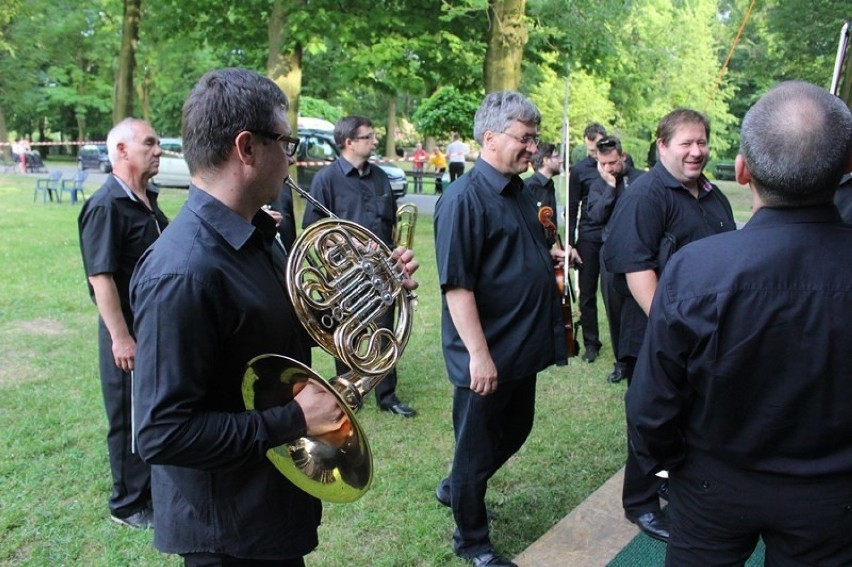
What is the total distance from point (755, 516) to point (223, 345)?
1.52m

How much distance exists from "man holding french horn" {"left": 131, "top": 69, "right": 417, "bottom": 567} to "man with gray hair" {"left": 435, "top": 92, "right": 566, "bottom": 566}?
4.12ft

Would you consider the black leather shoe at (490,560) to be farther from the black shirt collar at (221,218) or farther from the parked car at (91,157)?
the parked car at (91,157)

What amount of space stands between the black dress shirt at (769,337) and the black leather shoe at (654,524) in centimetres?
192

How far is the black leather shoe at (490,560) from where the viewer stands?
3340 mm

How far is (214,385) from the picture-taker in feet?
5.95

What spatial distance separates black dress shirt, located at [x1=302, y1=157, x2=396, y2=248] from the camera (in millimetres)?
5594

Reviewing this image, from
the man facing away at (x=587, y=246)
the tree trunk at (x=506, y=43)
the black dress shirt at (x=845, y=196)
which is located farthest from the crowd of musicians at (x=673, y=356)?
the tree trunk at (x=506, y=43)

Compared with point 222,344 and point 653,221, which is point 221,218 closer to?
point 222,344

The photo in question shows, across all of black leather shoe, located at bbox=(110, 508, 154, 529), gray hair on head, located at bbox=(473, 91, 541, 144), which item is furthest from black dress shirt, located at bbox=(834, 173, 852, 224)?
black leather shoe, located at bbox=(110, 508, 154, 529)

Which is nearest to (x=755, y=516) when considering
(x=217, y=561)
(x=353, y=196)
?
(x=217, y=561)

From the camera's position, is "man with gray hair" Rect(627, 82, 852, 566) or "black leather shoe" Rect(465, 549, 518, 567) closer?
"man with gray hair" Rect(627, 82, 852, 566)

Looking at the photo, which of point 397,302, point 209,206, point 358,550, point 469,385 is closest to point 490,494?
point 358,550

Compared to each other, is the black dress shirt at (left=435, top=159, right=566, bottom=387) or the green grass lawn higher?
the black dress shirt at (left=435, top=159, right=566, bottom=387)

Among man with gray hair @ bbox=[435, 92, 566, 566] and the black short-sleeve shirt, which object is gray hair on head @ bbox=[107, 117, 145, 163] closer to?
man with gray hair @ bbox=[435, 92, 566, 566]
